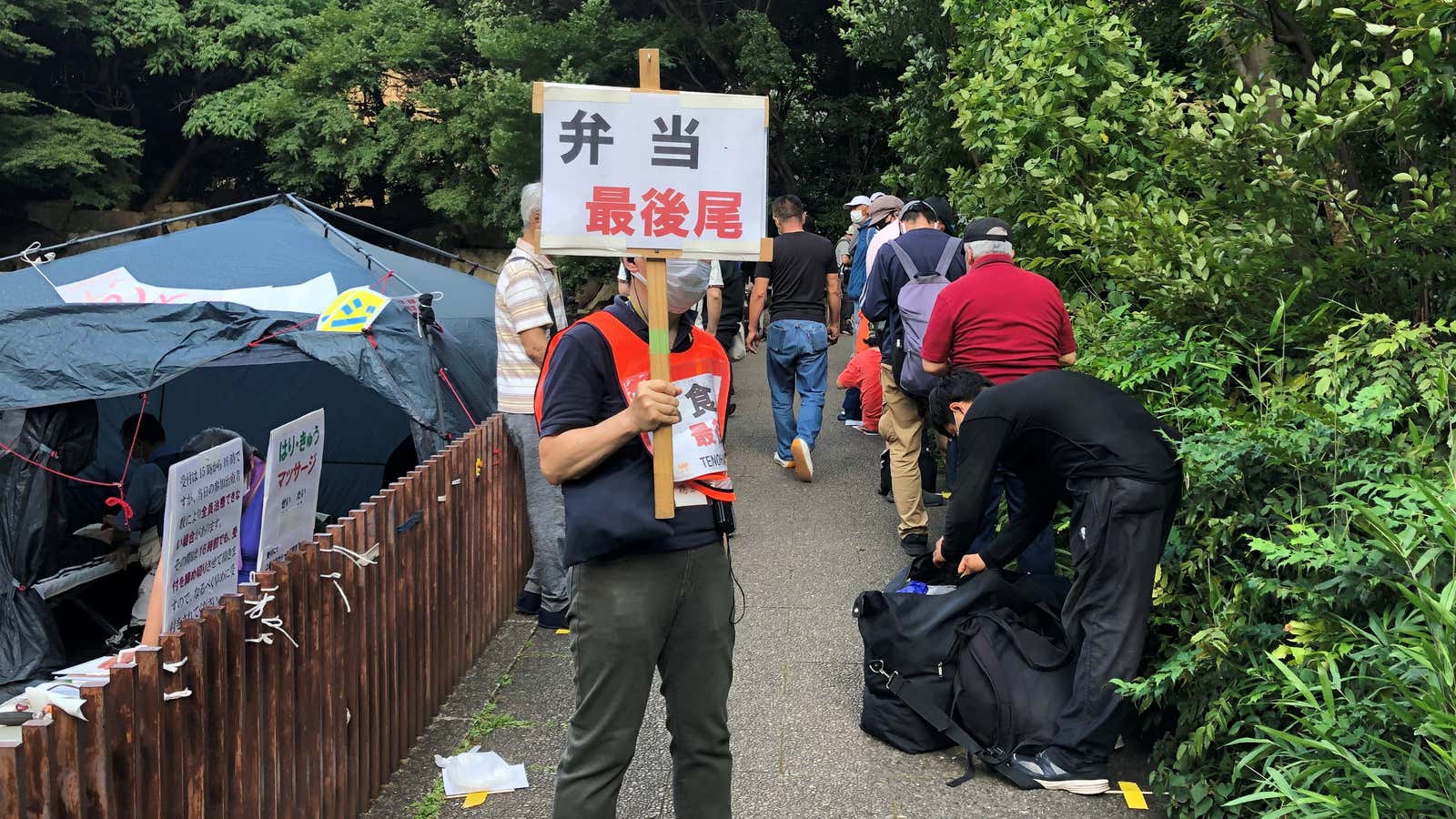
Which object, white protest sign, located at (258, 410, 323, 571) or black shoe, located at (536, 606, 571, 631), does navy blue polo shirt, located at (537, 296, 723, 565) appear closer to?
white protest sign, located at (258, 410, 323, 571)

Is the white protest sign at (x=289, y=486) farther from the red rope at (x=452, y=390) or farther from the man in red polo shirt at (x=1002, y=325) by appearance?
the man in red polo shirt at (x=1002, y=325)

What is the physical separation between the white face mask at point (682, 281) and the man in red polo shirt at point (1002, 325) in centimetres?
227

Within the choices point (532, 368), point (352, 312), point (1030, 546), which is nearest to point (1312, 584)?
point (1030, 546)

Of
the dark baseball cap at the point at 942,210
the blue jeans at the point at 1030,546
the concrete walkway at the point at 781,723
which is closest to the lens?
the concrete walkway at the point at 781,723

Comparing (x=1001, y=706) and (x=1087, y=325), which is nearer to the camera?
(x=1001, y=706)

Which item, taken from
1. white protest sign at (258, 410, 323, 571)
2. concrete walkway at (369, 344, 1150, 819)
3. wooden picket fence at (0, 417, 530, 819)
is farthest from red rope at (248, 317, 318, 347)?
white protest sign at (258, 410, 323, 571)

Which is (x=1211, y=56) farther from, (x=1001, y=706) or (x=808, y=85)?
(x=808, y=85)

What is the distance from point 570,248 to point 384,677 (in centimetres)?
187

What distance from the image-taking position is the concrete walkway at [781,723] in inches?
145

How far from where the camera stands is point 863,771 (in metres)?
3.88

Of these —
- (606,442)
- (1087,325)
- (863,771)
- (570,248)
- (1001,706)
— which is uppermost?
(570,248)

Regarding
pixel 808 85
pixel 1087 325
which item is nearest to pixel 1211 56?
pixel 1087 325

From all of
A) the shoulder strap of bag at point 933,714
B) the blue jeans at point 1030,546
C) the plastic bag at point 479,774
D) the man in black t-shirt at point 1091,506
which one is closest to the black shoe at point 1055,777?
the man in black t-shirt at point 1091,506

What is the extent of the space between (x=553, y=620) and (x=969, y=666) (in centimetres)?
225
